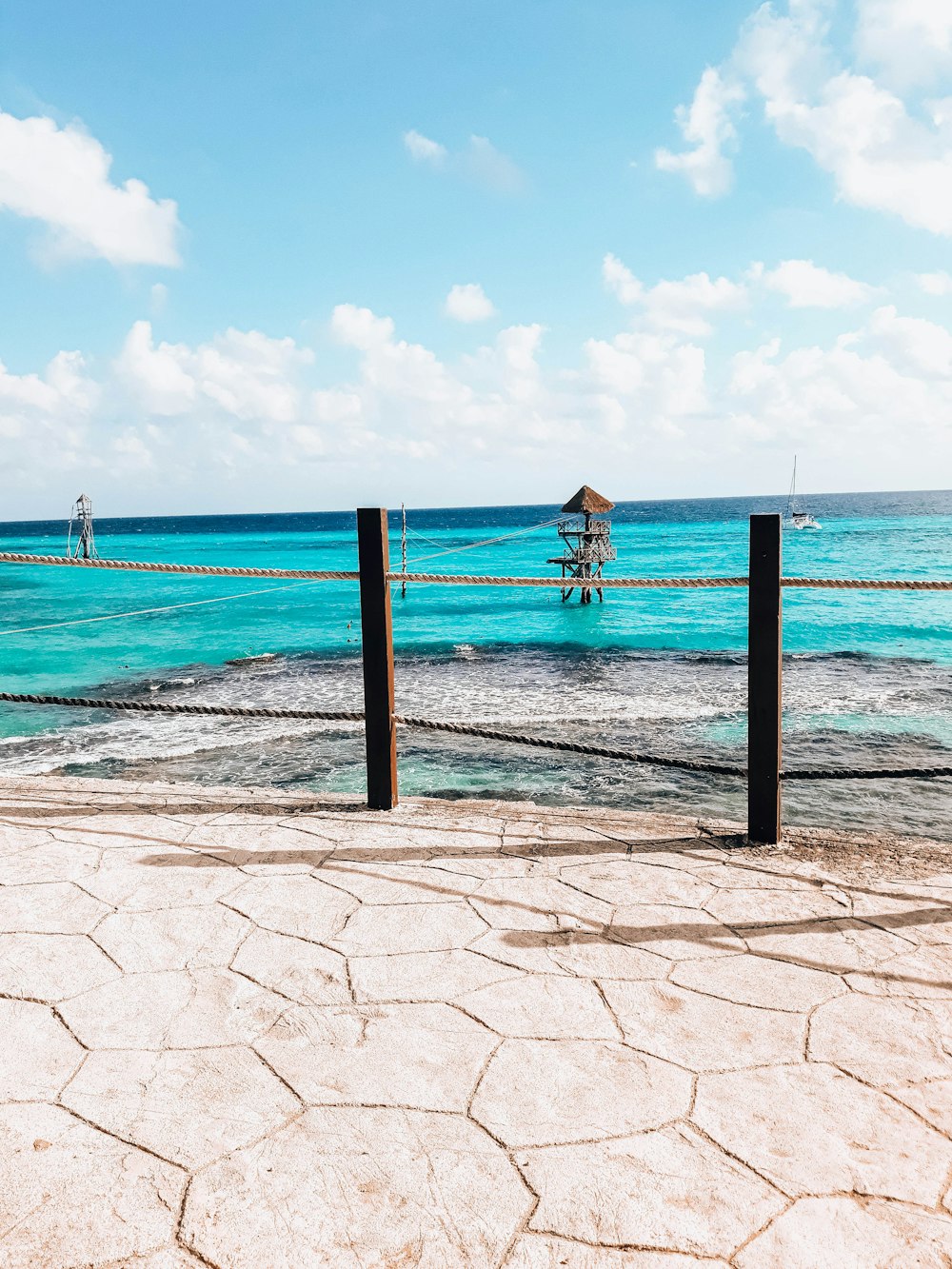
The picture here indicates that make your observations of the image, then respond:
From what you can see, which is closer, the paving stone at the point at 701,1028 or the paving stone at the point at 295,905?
the paving stone at the point at 701,1028

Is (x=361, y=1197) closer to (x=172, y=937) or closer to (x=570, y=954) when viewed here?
(x=570, y=954)

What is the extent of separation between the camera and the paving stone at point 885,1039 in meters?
1.91

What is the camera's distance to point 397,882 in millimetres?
2938

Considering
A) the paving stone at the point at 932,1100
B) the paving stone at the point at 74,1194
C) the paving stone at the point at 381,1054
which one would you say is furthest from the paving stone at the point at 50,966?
the paving stone at the point at 932,1100

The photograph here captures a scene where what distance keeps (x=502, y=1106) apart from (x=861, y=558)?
5180 cm

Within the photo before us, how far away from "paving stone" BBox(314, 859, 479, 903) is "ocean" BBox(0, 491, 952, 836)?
12.9 feet

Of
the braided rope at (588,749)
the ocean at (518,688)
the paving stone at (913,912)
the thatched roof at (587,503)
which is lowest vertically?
the ocean at (518,688)

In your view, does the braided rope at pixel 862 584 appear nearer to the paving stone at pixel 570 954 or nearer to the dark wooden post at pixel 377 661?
the paving stone at pixel 570 954

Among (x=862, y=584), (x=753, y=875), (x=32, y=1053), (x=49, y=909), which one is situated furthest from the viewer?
(x=862, y=584)

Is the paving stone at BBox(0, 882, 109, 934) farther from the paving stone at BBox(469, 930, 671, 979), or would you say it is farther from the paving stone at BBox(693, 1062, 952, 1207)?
the paving stone at BBox(693, 1062, 952, 1207)

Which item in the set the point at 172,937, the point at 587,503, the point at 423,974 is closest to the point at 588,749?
the point at 423,974

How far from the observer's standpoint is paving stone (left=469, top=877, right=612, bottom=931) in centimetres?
263

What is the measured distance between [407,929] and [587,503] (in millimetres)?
27022

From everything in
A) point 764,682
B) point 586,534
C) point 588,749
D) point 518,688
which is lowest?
point 518,688
